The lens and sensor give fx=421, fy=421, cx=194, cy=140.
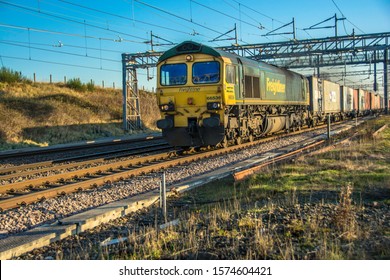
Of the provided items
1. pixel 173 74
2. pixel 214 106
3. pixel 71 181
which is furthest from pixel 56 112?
pixel 71 181

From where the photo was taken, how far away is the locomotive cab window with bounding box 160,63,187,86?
51.8 feet

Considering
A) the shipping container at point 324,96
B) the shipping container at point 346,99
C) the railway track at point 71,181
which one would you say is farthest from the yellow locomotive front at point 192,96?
the shipping container at point 346,99

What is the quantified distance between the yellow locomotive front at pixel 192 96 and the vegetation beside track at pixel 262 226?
6.08 m

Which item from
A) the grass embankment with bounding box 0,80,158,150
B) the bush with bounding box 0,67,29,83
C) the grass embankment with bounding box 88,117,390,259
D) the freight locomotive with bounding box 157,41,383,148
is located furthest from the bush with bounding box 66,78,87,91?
the grass embankment with bounding box 88,117,390,259

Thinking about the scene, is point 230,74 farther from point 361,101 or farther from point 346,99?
point 361,101

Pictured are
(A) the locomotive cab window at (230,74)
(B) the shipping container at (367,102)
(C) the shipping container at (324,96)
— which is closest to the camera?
(A) the locomotive cab window at (230,74)

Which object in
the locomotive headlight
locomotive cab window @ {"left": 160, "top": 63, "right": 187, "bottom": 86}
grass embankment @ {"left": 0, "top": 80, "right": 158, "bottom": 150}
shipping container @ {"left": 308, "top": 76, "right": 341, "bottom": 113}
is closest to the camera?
the locomotive headlight

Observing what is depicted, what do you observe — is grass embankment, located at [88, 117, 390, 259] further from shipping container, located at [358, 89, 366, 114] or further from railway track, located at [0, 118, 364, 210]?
shipping container, located at [358, 89, 366, 114]

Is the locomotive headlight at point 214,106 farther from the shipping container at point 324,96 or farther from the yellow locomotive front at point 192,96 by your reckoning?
the shipping container at point 324,96

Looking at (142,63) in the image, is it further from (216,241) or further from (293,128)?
(216,241)

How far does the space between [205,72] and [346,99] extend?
29986 mm

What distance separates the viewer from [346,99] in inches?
1642

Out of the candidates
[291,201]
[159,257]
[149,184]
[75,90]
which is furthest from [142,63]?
[159,257]

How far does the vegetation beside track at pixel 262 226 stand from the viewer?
15.7ft
